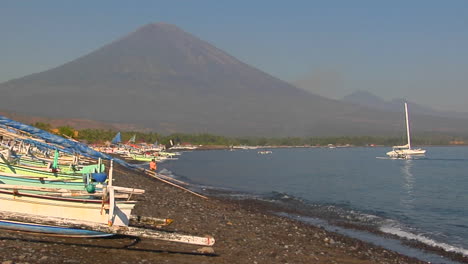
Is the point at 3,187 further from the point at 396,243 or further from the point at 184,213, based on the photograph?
the point at 396,243

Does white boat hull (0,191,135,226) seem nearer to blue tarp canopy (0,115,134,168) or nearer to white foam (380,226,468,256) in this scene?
blue tarp canopy (0,115,134,168)

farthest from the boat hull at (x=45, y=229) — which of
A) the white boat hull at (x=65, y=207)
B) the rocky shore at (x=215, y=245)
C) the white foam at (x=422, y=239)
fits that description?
the white foam at (x=422, y=239)

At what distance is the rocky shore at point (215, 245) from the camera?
11.6 meters

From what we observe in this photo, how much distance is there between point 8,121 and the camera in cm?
1653

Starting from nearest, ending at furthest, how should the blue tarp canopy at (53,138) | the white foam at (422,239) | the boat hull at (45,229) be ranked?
the boat hull at (45,229) → the blue tarp canopy at (53,138) → the white foam at (422,239)

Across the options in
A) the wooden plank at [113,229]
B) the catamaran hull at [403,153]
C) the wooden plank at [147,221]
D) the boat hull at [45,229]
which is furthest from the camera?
the catamaran hull at [403,153]

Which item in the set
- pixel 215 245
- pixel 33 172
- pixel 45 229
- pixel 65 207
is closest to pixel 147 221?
pixel 215 245

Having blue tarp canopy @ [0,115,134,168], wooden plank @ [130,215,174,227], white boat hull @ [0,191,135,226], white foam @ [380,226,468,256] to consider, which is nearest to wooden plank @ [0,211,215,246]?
white boat hull @ [0,191,135,226]

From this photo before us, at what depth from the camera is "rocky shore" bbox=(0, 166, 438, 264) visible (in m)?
11.6

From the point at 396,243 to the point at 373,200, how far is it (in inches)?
586

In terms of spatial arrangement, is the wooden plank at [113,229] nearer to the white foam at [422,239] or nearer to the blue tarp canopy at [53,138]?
the blue tarp canopy at [53,138]

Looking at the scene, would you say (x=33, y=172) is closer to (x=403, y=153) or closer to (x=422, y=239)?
(x=422, y=239)

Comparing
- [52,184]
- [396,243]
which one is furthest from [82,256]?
[396,243]

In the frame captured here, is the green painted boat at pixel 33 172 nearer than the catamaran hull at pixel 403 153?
Yes
